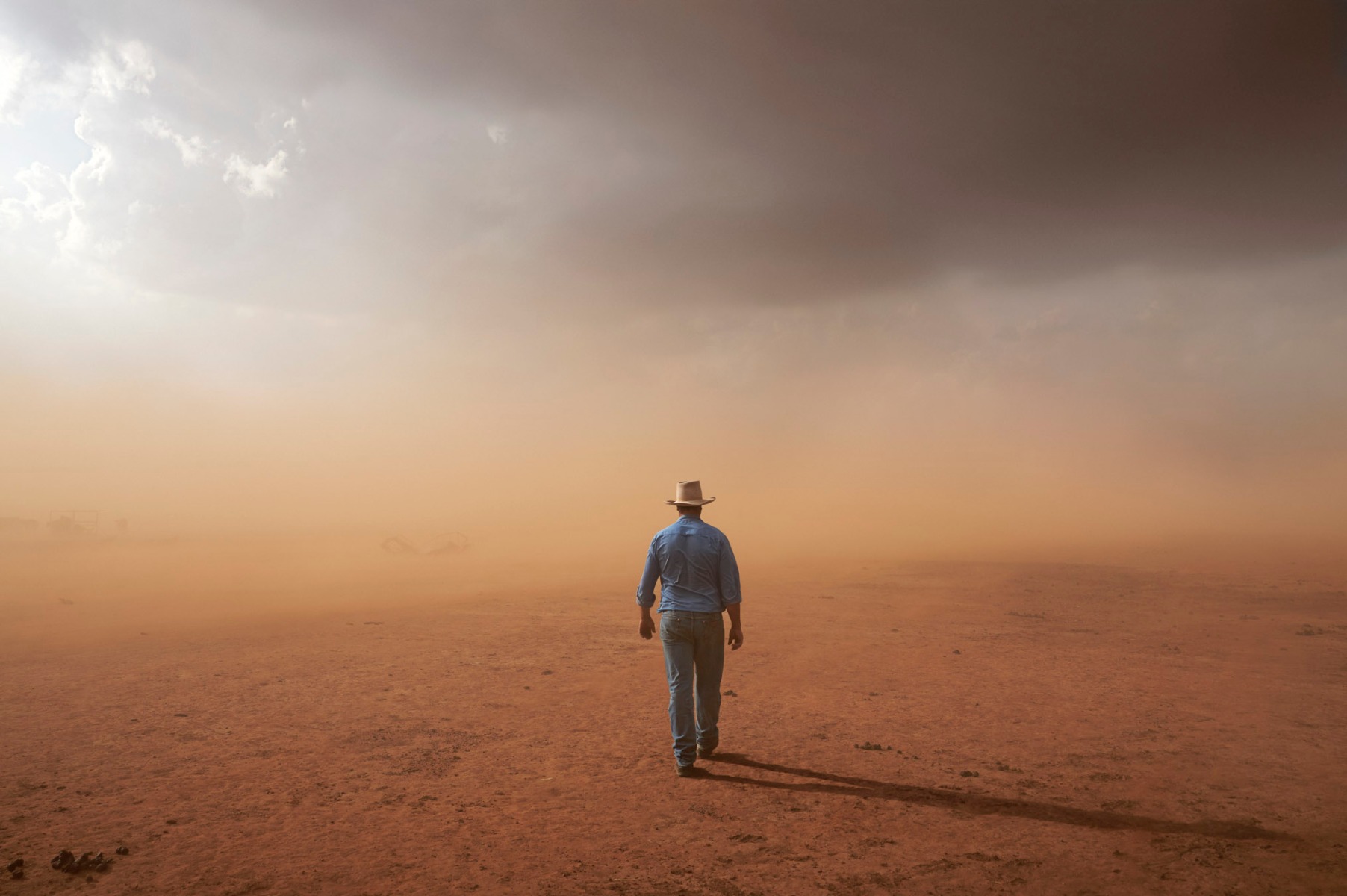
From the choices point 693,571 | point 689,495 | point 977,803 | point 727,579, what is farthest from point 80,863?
point 977,803

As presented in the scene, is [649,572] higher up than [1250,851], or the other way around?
[649,572]

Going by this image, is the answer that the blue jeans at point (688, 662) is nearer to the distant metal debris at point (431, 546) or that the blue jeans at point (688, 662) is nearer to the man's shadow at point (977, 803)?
the man's shadow at point (977, 803)

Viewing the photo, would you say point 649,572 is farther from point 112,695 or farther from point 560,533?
point 560,533

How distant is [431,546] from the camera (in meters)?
33.8

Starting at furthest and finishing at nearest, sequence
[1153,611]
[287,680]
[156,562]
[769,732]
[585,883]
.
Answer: [156,562] → [1153,611] → [287,680] → [769,732] → [585,883]

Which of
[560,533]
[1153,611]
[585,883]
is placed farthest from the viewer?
[560,533]

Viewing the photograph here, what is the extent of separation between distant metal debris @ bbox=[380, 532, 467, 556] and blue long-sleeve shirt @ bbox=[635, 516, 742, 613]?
25.0 metres

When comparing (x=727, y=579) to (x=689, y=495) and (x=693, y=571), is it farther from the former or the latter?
(x=689, y=495)

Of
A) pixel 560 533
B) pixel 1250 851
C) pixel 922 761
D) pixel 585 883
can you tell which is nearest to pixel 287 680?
pixel 585 883

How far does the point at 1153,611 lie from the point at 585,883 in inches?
604

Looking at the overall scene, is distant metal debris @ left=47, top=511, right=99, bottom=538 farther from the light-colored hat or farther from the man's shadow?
the man's shadow

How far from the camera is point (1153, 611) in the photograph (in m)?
15.7

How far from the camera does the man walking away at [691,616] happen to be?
638cm

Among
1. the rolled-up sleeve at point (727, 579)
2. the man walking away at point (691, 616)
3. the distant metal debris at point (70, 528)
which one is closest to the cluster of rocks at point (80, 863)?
the man walking away at point (691, 616)
